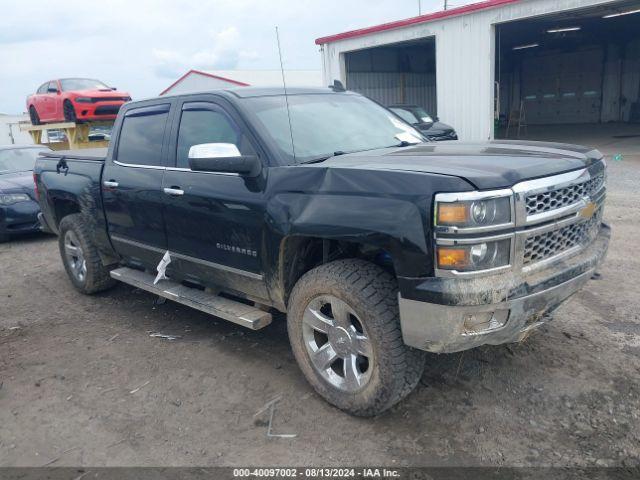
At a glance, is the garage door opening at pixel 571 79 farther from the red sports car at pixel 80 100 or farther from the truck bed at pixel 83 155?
the truck bed at pixel 83 155

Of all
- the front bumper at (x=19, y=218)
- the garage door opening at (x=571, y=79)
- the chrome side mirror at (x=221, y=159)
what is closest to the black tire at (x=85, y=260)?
the chrome side mirror at (x=221, y=159)

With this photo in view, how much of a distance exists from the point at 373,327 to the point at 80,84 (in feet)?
50.0

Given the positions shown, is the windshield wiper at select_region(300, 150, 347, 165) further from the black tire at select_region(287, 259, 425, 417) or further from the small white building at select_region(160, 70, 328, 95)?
the small white building at select_region(160, 70, 328, 95)

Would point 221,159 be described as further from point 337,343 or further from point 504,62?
point 504,62


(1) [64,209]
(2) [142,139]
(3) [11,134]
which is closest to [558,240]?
(2) [142,139]

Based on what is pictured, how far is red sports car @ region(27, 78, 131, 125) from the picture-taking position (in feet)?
49.1

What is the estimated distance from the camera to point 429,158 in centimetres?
318

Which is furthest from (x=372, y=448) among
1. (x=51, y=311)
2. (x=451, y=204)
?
(x=51, y=311)

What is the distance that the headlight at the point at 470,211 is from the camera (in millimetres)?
2582

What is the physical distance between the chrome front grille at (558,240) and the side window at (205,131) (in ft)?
6.07

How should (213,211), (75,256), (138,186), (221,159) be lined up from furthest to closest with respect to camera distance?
(75,256), (138,186), (213,211), (221,159)

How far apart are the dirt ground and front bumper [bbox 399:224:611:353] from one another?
1.88 feet

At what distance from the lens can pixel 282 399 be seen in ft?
11.5

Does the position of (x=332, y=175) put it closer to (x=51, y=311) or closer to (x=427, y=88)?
(x=51, y=311)
